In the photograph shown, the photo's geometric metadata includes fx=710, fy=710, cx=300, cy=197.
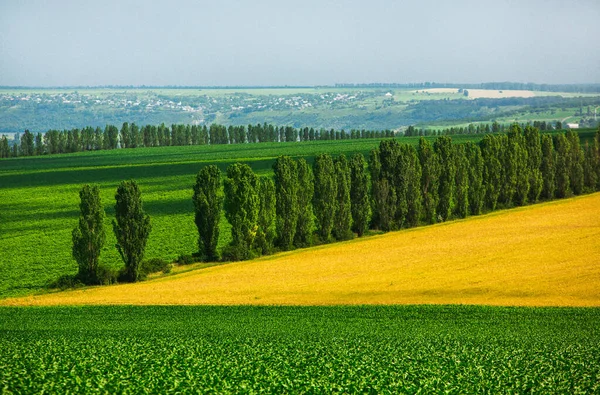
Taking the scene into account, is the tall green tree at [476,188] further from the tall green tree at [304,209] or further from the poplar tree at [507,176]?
the tall green tree at [304,209]

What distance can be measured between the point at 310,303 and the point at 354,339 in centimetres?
1228

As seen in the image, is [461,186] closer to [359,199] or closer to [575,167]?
[359,199]

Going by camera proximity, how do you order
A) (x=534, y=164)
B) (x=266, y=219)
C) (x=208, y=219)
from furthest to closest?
(x=534, y=164)
(x=266, y=219)
(x=208, y=219)

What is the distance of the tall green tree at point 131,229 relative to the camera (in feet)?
178

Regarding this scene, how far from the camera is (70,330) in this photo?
112ft

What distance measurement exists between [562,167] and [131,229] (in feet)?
205

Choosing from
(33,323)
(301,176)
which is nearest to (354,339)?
(33,323)

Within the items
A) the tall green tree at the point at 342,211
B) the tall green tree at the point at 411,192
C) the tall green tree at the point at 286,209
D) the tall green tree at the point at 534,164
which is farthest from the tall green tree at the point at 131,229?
the tall green tree at the point at 534,164

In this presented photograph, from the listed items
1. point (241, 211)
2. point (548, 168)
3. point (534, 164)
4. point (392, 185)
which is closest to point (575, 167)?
point (548, 168)

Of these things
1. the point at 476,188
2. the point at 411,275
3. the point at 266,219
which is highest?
the point at 476,188

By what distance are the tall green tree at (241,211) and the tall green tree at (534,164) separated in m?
44.0

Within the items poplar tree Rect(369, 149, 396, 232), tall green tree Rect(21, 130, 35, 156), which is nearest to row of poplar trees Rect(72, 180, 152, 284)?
poplar tree Rect(369, 149, 396, 232)

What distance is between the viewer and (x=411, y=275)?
Answer: 50750mm

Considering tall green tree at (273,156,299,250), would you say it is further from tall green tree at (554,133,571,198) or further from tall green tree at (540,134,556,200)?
tall green tree at (554,133,571,198)
